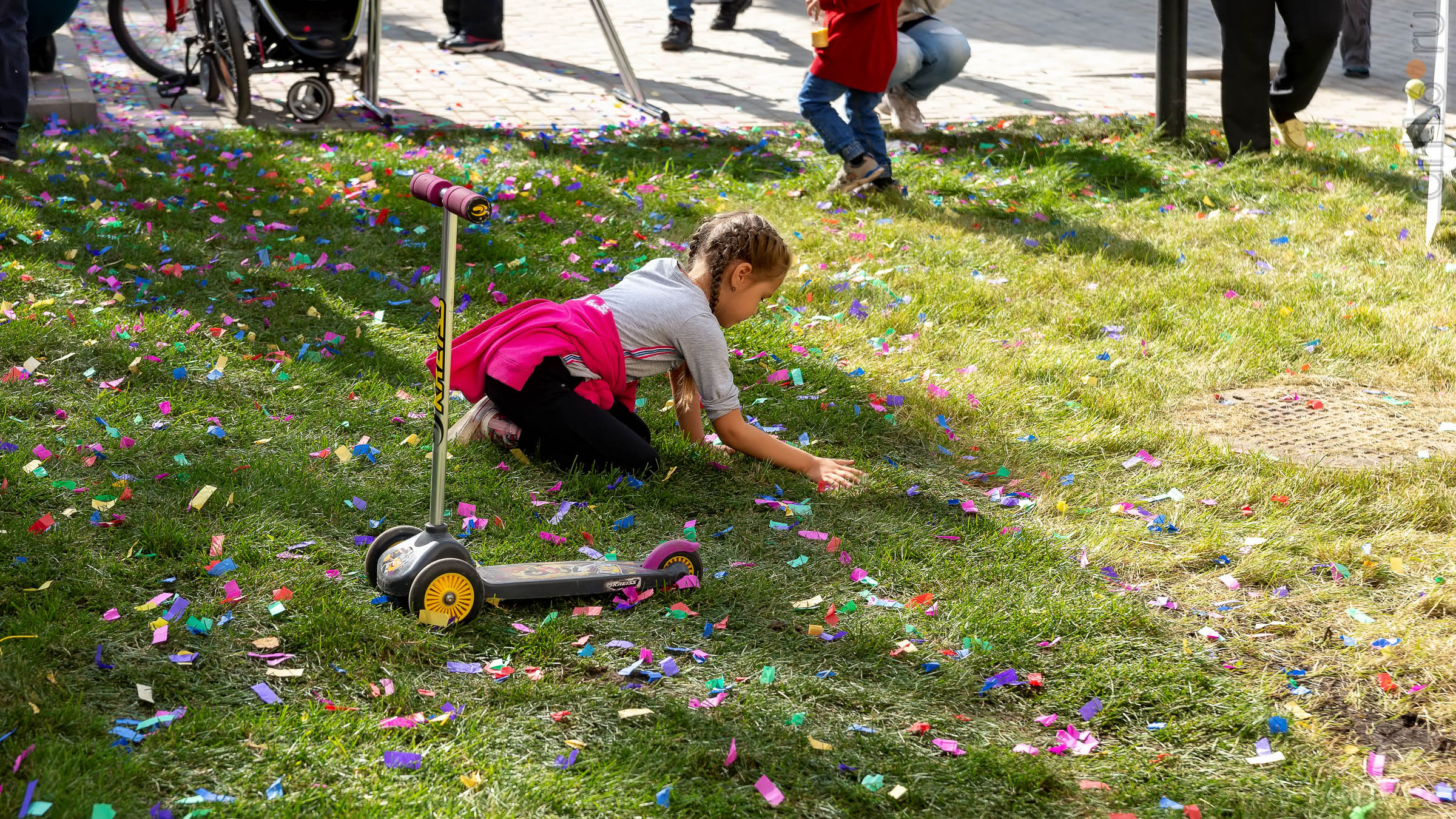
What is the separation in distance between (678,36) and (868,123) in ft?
14.2

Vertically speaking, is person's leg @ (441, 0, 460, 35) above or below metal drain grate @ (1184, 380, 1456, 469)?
above

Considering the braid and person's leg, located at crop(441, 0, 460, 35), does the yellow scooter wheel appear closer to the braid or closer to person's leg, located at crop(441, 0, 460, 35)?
the braid

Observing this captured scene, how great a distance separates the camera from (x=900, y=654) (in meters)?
2.77

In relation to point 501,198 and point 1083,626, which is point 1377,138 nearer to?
point 501,198

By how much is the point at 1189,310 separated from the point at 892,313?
1.15 m

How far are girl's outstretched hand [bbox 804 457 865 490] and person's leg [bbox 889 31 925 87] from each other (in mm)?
3904

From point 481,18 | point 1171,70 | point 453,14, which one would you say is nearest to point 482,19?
point 481,18

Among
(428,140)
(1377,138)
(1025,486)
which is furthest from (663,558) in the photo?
(1377,138)

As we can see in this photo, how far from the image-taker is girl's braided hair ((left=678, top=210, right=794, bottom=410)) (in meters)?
3.54

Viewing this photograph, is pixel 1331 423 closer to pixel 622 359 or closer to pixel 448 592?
pixel 622 359

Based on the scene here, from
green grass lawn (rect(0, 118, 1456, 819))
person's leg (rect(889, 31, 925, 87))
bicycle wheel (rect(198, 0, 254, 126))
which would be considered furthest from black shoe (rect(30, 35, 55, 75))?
person's leg (rect(889, 31, 925, 87))

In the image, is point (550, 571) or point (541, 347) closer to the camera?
point (550, 571)

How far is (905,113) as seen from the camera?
755 cm

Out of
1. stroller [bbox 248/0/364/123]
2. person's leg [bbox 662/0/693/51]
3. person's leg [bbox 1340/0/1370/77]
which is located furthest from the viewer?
person's leg [bbox 662/0/693/51]
